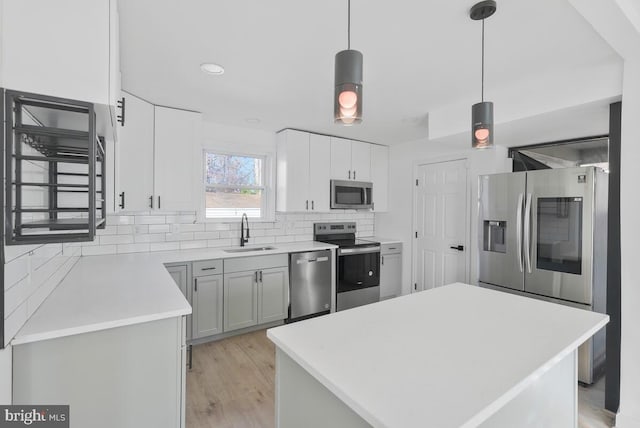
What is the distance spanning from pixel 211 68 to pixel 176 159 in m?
1.19

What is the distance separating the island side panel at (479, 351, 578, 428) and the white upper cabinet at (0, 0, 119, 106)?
5.20ft

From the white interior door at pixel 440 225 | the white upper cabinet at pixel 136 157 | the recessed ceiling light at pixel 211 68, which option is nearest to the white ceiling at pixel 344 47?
the recessed ceiling light at pixel 211 68

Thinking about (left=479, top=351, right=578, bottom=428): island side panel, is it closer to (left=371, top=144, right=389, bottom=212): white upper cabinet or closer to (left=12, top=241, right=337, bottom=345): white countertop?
(left=12, top=241, right=337, bottom=345): white countertop

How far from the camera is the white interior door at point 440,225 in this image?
3809 mm

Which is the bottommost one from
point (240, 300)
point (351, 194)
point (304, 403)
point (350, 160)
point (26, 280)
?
point (240, 300)

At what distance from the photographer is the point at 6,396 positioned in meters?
1.15

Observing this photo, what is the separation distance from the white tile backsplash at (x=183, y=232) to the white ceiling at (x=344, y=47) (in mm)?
1201

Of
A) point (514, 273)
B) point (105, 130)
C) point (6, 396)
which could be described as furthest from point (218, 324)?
point (514, 273)

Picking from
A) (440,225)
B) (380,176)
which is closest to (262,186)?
(380,176)

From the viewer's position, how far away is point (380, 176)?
188 inches

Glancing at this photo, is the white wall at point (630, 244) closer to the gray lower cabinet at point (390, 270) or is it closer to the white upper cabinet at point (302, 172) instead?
the gray lower cabinet at point (390, 270)

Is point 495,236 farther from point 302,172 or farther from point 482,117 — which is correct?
point 302,172

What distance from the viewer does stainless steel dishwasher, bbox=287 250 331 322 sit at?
361 centimetres

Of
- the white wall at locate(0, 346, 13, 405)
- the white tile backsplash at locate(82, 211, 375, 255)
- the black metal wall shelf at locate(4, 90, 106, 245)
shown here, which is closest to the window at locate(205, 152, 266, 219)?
the white tile backsplash at locate(82, 211, 375, 255)
